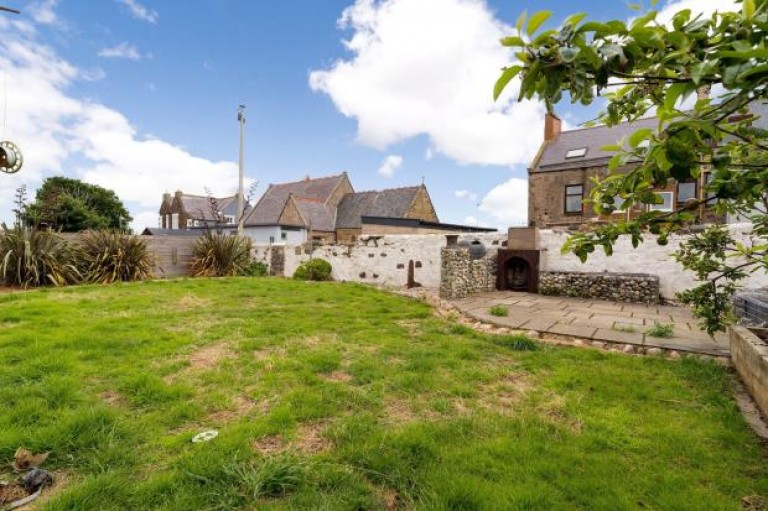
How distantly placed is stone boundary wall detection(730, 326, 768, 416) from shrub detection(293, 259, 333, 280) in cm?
946

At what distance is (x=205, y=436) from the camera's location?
2.27 m

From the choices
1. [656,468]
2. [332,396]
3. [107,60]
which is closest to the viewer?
[656,468]

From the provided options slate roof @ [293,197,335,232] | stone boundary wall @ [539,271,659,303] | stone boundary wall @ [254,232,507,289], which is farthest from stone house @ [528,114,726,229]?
slate roof @ [293,197,335,232]

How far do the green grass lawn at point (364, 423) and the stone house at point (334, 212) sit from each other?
58.4 ft

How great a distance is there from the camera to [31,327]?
4605 millimetres

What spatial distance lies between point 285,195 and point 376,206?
26.0ft

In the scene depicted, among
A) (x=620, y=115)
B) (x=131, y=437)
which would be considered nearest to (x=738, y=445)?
(x=620, y=115)

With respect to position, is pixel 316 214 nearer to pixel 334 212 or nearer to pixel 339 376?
pixel 334 212

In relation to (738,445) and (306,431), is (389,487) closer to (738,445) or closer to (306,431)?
(306,431)

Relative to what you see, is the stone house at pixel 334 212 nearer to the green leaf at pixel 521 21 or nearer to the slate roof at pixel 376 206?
the slate roof at pixel 376 206

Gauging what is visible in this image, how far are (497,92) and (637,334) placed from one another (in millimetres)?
4983

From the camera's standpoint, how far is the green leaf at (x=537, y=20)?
0.99 m

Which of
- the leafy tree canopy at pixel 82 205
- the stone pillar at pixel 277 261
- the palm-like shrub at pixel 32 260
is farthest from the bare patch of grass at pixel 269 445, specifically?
the leafy tree canopy at pixel 82 205

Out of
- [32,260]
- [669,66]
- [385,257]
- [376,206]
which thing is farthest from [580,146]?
[32,260]
